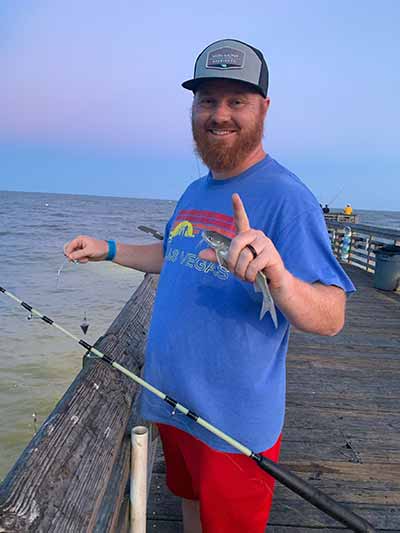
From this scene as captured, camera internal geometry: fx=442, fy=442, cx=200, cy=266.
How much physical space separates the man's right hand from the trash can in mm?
9050

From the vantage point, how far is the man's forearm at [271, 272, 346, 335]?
1.49m

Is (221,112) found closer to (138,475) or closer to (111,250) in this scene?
(111,250)

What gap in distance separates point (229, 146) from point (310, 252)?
641mm

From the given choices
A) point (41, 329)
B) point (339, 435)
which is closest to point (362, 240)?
point (41, 329)

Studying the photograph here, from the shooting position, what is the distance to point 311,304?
1.56 meters

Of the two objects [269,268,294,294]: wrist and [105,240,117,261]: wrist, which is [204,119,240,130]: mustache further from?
[105,240,117,261]: wrist

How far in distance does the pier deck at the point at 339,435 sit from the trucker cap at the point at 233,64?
2.65 meters

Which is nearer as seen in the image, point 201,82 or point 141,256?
point 201,82

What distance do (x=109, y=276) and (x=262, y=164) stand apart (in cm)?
1707

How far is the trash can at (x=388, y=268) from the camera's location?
33.8 feet

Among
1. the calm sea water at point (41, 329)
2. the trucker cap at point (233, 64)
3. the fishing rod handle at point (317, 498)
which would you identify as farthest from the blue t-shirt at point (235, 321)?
the calm sea water at point (41, 329)

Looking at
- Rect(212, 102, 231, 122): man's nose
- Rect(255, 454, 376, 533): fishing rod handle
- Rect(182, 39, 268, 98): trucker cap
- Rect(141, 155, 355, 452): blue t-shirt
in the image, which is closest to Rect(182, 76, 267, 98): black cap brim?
Rect(182, 39, 268, 98): trucker cap

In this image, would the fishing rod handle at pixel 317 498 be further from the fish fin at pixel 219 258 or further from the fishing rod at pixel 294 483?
the fish fin at pixel 219 258

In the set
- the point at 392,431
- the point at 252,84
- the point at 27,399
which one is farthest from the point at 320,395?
the point at 27,399
